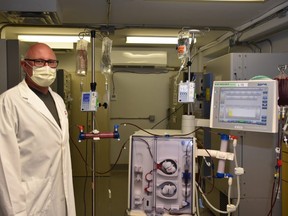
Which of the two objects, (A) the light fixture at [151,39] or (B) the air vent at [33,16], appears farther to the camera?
(A) the light fixture at [151,39]

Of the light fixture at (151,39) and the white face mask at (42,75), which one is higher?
the light fixture at (151,39)

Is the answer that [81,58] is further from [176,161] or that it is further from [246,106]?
[246,106]

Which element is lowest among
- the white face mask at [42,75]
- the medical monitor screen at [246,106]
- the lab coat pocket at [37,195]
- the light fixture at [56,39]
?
the lab coat pocket at [37,195]

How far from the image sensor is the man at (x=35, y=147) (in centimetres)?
169

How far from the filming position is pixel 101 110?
210 inches

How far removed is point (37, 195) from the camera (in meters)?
1.79

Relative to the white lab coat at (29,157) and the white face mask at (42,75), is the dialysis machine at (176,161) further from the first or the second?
the white face mask at (42,75)

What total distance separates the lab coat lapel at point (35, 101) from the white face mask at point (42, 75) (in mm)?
78

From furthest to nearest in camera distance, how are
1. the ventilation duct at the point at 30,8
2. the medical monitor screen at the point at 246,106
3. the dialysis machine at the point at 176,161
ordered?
the ventilation duct at the point at 30,8, the dialysis machine at the point at 176,161, the medical monitor screen at the point at 246,106

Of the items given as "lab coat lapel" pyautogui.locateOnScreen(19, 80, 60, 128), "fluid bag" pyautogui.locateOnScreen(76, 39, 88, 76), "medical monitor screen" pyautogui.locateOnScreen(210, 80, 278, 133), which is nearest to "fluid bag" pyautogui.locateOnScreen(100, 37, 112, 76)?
"fluid bag" pyautogui.locateOnScreen(76, 39, 88, 76)

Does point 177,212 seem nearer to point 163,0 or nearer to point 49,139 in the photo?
point 49,139

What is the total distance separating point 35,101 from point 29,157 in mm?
350

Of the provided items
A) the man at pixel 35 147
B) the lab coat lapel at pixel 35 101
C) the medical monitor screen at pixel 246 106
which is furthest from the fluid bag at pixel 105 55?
the medical monitor screen at pixel 246 106

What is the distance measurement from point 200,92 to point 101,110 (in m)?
2.18
